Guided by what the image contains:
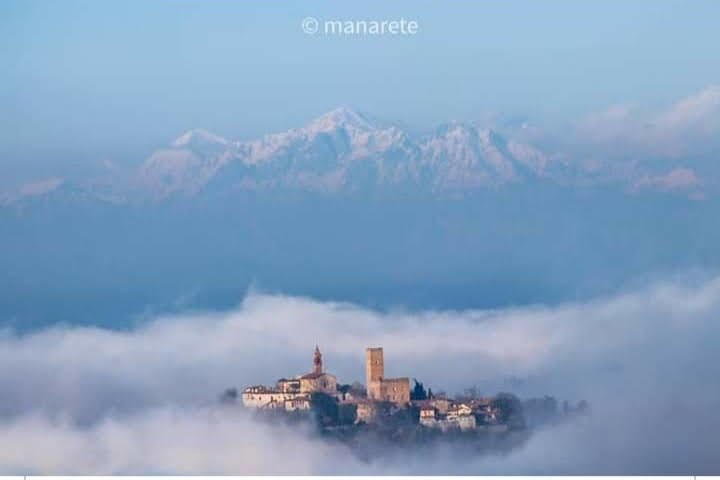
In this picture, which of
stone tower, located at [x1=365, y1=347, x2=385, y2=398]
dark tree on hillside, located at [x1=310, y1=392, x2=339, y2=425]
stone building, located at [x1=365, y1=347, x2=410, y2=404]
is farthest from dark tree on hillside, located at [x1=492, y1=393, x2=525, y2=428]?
dark tree on hillside, located at [x1=310, y1=392, x2=339, y2=425]

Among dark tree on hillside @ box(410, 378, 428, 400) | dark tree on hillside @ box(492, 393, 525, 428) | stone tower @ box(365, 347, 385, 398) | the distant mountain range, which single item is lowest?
dark tree on hillside @ box(492, 393, 525, 428)

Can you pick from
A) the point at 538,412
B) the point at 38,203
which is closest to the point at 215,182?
the point at 38,203

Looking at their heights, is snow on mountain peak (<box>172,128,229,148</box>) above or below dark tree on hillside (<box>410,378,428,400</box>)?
above

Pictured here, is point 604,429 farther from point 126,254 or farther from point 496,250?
point 126,254

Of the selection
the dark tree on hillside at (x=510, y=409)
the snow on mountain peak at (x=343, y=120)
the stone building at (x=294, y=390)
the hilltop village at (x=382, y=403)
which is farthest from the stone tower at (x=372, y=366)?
the snow on mountain peak at (x=343, y=120)

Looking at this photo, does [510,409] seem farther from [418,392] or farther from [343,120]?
[343,120]

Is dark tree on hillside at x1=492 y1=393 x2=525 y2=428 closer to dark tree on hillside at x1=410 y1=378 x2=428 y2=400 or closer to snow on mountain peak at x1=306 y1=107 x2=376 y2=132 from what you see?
dark tree on hillside at x1=410 y1=378 x2=428 y2=400

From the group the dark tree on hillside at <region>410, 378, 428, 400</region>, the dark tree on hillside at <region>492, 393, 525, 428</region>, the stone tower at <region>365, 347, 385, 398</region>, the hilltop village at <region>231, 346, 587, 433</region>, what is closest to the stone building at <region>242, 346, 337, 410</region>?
the hilltop village at <region>231, 346, 587, 433</region>
